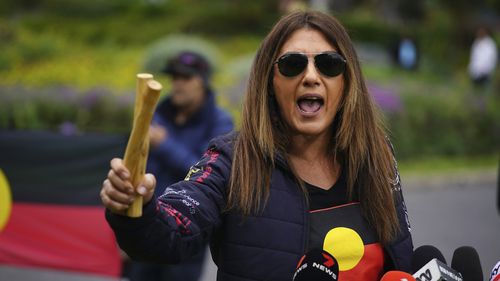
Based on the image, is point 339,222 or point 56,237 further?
point 56,237

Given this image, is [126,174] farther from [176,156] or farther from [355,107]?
[176,156]

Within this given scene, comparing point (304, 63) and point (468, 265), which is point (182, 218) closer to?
point (304, 63)

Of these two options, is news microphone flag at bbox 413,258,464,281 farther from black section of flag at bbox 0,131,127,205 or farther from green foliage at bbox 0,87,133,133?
green foliage at bbox 0,87,133,133

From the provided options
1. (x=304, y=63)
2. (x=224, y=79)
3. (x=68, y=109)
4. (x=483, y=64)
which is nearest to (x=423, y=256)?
(x=304, y=63)

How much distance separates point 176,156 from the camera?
16.5 ft

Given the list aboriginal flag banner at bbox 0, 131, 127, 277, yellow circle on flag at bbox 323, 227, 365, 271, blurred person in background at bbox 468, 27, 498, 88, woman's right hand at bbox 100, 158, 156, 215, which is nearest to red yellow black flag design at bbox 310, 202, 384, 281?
yellow circle on flag at bbox 323, 227, 365, 271

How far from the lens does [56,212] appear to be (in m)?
6.57

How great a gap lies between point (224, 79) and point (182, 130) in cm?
1159

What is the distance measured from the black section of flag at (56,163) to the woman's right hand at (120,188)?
4.64 m

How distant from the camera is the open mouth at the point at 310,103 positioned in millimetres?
2707

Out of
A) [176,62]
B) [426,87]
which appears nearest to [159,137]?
[176,62]

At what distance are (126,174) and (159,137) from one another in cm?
307

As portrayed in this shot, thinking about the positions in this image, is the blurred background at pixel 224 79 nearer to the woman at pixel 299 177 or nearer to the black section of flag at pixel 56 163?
the black section of flag at pixel 56 163

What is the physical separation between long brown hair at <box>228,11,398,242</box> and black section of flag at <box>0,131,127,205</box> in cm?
403
